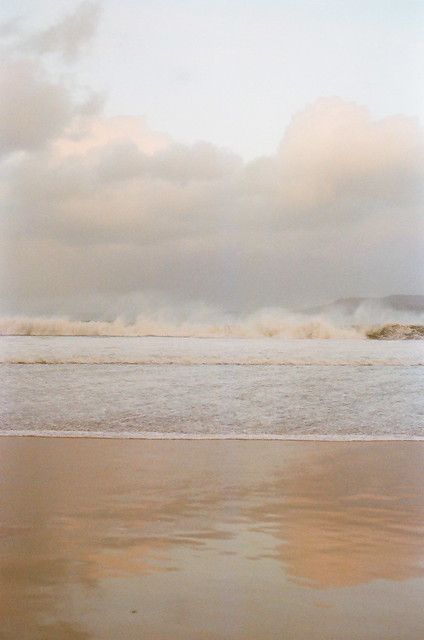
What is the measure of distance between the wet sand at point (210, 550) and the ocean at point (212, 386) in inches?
70.4

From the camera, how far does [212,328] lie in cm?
661

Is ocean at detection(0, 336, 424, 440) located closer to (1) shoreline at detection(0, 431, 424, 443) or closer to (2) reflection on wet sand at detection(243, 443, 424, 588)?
(1) shoreline at detection(0, 431, 424, 443)

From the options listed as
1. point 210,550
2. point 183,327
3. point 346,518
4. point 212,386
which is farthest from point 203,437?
point 210,550

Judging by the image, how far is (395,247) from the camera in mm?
6332

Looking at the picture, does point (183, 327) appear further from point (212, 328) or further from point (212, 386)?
point (212, 386)

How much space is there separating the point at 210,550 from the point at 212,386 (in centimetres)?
427

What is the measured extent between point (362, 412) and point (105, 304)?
6.28 ft

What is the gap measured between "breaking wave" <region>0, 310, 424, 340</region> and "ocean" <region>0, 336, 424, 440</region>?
7 cm

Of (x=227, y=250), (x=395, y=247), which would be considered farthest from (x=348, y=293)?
(x=227, y=250)

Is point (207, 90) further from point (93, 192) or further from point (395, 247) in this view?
point (395, 247)

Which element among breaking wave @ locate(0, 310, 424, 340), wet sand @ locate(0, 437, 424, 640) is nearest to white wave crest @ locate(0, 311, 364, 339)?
breaking wave @ locate(0, 310, 424, 340)

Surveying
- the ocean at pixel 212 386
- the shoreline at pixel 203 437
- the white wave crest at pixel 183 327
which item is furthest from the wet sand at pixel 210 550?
the white wave crest at pixel 183 327

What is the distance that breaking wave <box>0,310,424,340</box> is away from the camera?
21.5ft

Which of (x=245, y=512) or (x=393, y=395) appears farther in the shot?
(x=393, y=395)
